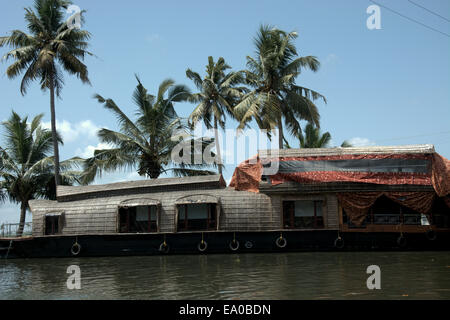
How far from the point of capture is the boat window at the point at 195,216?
15.4m

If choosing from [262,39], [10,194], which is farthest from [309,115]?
[10,194]

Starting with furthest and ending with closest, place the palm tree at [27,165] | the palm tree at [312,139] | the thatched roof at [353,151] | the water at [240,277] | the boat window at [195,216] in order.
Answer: the palm tree at [312,139] → the palm tree at [27,165] → the boat window at [195,216] → the thatched roof at [353,151] → the water at [240,277]

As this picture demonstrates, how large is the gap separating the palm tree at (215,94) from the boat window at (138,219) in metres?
7.40

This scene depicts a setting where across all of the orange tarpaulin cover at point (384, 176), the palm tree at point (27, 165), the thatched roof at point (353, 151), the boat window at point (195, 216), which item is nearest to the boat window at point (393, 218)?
the orange tarpaulin cover at point (384, 176)

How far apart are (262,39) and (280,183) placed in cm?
947

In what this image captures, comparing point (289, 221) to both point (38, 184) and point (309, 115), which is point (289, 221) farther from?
point (38, 184)

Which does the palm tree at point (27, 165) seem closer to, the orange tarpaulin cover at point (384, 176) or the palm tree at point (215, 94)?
the palm tree at point (215, 94)

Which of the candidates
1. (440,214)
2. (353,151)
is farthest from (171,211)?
(440,214)

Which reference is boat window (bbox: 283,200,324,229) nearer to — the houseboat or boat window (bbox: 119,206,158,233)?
the houseboat

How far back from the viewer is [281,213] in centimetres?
1478

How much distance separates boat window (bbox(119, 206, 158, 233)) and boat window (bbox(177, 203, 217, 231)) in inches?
38.4

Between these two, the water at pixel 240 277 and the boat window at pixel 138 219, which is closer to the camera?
the water at pixel 240 277
